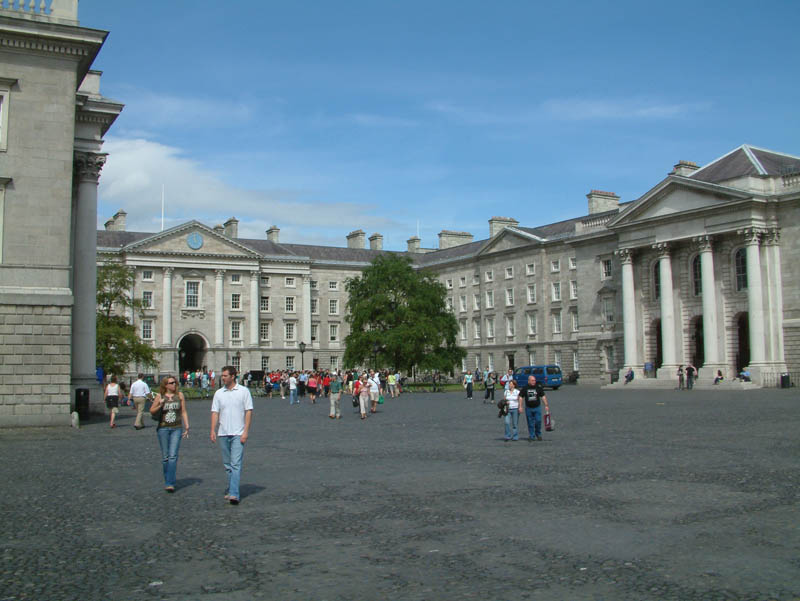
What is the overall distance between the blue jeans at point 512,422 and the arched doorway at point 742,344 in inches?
1658

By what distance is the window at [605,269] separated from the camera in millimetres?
70312

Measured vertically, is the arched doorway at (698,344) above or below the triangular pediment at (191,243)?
below

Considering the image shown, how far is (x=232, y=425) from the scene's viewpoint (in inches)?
471

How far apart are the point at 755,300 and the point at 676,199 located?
9.66 metres

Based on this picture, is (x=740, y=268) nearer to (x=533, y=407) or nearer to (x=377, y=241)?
(x=533, y=407)

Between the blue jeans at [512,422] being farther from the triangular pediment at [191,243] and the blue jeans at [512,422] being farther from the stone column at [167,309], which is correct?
the triangular pediment at [191,243]

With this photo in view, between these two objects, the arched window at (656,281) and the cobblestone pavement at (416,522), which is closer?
the cobblestone pavement at (416,522)

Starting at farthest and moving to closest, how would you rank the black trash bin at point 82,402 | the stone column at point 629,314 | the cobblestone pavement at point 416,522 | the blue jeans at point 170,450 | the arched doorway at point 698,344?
1. the stone column at point 629,314
2. the arched doorway at point 698,344
3. the black trash bin at point 82,402
4. the blue jeans at point 170,450
5. the cobblestone pavement at point 416,522

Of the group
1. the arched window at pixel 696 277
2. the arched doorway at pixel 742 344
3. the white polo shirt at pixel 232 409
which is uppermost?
the arched window at pixel 696 277

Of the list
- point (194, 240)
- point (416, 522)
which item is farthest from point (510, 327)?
point (416, 522)

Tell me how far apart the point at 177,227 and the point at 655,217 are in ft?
172

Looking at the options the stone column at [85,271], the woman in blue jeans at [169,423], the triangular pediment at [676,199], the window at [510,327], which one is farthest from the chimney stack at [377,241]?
the woman in blue jeans at [169,423]

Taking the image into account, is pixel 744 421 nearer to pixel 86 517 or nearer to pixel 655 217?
pixel 86 517

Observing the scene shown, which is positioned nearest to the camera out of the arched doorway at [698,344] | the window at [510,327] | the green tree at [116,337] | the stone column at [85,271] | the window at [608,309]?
the stone column at [85,271]
